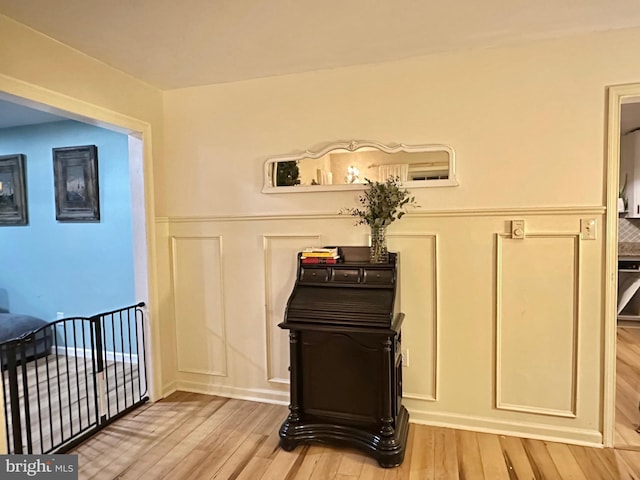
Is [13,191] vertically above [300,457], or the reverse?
[13,191]

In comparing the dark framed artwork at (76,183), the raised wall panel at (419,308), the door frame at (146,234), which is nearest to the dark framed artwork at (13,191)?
the dark framed artwork at (76,183)

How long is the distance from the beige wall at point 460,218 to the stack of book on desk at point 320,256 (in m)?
0.20

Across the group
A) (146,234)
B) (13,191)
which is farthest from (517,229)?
(13,191)

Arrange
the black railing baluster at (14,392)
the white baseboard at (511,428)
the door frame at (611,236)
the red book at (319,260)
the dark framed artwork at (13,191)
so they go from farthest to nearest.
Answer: the dark framed artwork at (13,191) → the red book at (319,260) → the white baseboard at (511,428) → the door frame at (611,236) → the black railing baluster at (14,392)

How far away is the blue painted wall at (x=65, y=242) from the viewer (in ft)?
12.3

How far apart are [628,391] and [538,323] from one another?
1380 mm

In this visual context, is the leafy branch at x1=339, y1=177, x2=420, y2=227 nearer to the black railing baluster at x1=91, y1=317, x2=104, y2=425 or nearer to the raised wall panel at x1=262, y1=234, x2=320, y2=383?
the raised wall panel at x1=262, y1=234, x2=320, y2=383

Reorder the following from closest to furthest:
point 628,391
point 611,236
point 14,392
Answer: point 14,392, point 611,236, point 628,391

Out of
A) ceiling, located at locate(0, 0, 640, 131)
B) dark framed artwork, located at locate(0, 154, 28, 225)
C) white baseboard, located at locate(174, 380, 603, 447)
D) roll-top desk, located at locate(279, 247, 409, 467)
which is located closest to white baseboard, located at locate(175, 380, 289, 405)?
white baseboard, located at locate(174, 380, 603, 447)

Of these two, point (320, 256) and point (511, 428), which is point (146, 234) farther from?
point (511, 428)

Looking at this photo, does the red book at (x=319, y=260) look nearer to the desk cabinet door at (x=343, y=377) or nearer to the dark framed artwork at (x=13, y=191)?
the desk cabinet door at (x=343, y=377)

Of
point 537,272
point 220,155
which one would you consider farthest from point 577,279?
→ point 220,155

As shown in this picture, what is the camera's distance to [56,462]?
86.1 inches

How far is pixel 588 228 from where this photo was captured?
7.47ft
